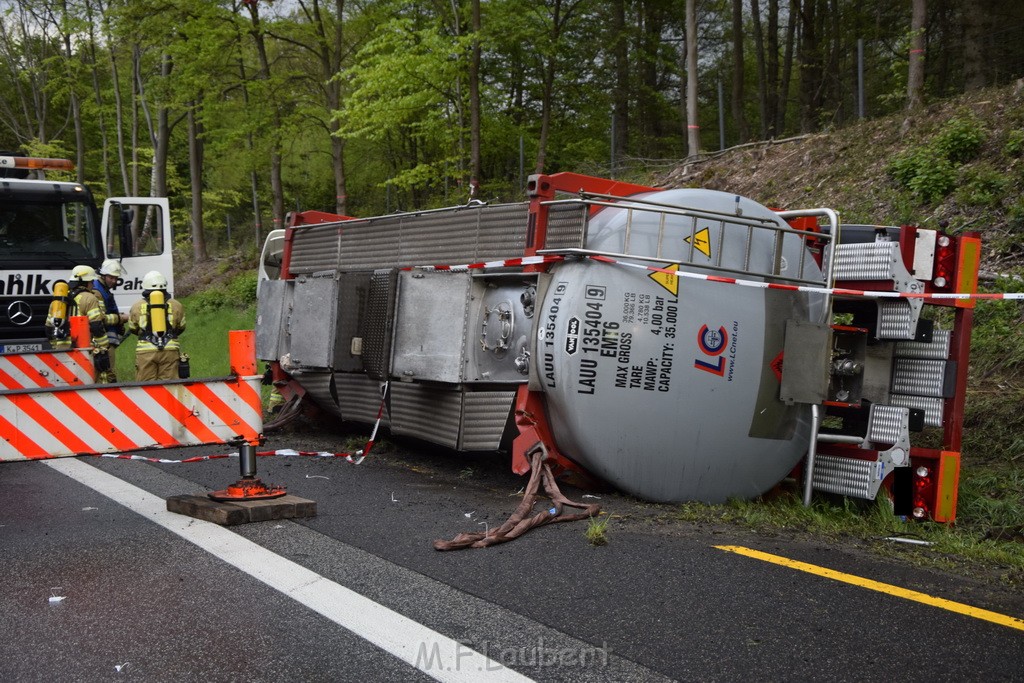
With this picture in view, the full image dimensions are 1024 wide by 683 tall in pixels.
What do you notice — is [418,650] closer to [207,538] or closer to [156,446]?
[207,538]

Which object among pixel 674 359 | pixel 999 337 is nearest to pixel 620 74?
pixel 999 337

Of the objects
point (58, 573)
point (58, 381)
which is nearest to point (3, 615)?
point (58, 573)

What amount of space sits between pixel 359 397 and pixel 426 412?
1.30m

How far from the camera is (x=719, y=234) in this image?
6.52 m

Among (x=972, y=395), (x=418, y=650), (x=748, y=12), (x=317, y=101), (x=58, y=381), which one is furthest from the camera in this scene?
(x=748, y=12)

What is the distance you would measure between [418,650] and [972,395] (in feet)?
21.3

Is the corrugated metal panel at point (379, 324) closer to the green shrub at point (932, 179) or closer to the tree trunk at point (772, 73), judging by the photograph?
the green shrub at point (932, 179)

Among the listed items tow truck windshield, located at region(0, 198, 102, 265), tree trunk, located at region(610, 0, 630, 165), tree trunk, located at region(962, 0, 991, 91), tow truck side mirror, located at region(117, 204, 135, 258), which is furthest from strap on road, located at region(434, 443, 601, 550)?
tree trunk, located at region(610, 0, 630, 165)

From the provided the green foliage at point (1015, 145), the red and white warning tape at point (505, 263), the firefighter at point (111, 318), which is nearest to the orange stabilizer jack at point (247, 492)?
the red and white warning tape at point (505, 263)

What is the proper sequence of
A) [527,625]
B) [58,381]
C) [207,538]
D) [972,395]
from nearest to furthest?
[527,625], [207,538], [972,395], [58,381]

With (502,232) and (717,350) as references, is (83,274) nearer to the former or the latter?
(502,232)

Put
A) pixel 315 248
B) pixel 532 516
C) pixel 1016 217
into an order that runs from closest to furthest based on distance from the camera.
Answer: pixel 532 516 < pixel 315 248 < pixel 1016 217

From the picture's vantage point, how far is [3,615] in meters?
4.45

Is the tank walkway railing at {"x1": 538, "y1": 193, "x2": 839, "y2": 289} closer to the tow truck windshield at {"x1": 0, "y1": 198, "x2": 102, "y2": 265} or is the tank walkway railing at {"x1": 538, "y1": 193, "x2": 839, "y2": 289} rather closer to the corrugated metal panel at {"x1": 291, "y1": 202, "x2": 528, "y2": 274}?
the corrugated metal panel at {"x1": 291, "y1": 202, "x2": 528, "y2": 274}
